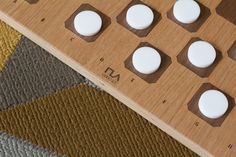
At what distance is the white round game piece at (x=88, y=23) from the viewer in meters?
0.74

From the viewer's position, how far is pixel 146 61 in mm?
718

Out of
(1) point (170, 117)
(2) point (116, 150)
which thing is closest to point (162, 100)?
(1) point (170, 117)

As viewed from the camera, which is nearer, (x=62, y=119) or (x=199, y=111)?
(x=199, y=111)

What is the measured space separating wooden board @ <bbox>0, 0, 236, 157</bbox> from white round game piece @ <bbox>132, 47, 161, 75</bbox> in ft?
0.05

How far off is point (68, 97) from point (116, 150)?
0.40 ft

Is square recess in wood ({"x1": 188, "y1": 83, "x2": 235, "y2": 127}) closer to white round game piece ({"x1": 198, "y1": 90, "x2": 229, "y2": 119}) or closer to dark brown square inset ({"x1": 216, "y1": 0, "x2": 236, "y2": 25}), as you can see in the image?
white round game piece ({"x1": 198, "y1": 90, "x2": 229, "y2": 119})

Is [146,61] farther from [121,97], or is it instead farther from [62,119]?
[62,119]

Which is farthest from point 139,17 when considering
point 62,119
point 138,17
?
point 62,119

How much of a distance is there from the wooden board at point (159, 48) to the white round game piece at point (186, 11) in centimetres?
1

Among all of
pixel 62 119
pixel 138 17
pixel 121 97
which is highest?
pixel 138 17

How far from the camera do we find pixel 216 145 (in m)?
0.68

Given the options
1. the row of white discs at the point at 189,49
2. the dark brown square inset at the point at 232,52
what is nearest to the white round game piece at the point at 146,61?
the row of white discs at the point at 189,49

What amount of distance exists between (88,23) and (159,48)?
11 centimetres

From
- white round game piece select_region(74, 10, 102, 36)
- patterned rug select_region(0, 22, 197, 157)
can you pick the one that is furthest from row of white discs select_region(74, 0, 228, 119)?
patterned rug select_region(0, 22, 197, 157)
